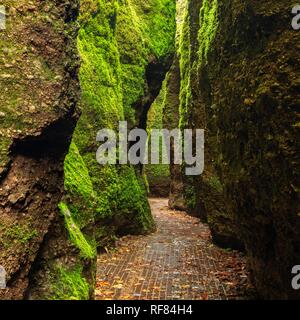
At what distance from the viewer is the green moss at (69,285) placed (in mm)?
4621

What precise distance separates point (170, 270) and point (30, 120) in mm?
5544

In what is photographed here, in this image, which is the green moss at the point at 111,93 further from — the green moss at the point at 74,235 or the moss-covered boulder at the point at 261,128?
the moss-covered boulder at the point at 261,128

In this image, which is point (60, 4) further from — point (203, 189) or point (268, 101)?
point (203, 189)

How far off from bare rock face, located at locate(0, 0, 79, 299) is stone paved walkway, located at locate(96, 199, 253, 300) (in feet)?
9.92

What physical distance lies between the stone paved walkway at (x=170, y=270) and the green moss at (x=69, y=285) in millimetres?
1521

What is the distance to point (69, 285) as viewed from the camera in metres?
4.82

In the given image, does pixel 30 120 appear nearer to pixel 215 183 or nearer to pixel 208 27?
pixel 208 27

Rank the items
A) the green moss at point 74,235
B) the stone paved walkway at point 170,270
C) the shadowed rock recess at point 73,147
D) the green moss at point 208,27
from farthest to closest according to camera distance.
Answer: the green moss at point 208,27, the stone paved walkway at point 170,270, the green moss at point 74,235, the shadowed rock recess at point 73,147

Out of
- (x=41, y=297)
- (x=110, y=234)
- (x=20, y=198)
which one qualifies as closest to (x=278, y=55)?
(x=20, y=198)

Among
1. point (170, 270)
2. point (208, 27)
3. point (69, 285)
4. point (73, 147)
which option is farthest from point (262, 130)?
point (170, 270)

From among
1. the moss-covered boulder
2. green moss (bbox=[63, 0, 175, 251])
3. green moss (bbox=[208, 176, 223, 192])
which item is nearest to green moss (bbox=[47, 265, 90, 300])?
green moss (bbox=[63, 0, 175, 251])

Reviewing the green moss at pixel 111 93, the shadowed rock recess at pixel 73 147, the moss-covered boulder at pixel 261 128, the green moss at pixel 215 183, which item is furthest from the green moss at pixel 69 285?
the green moss at pixel 215 183
